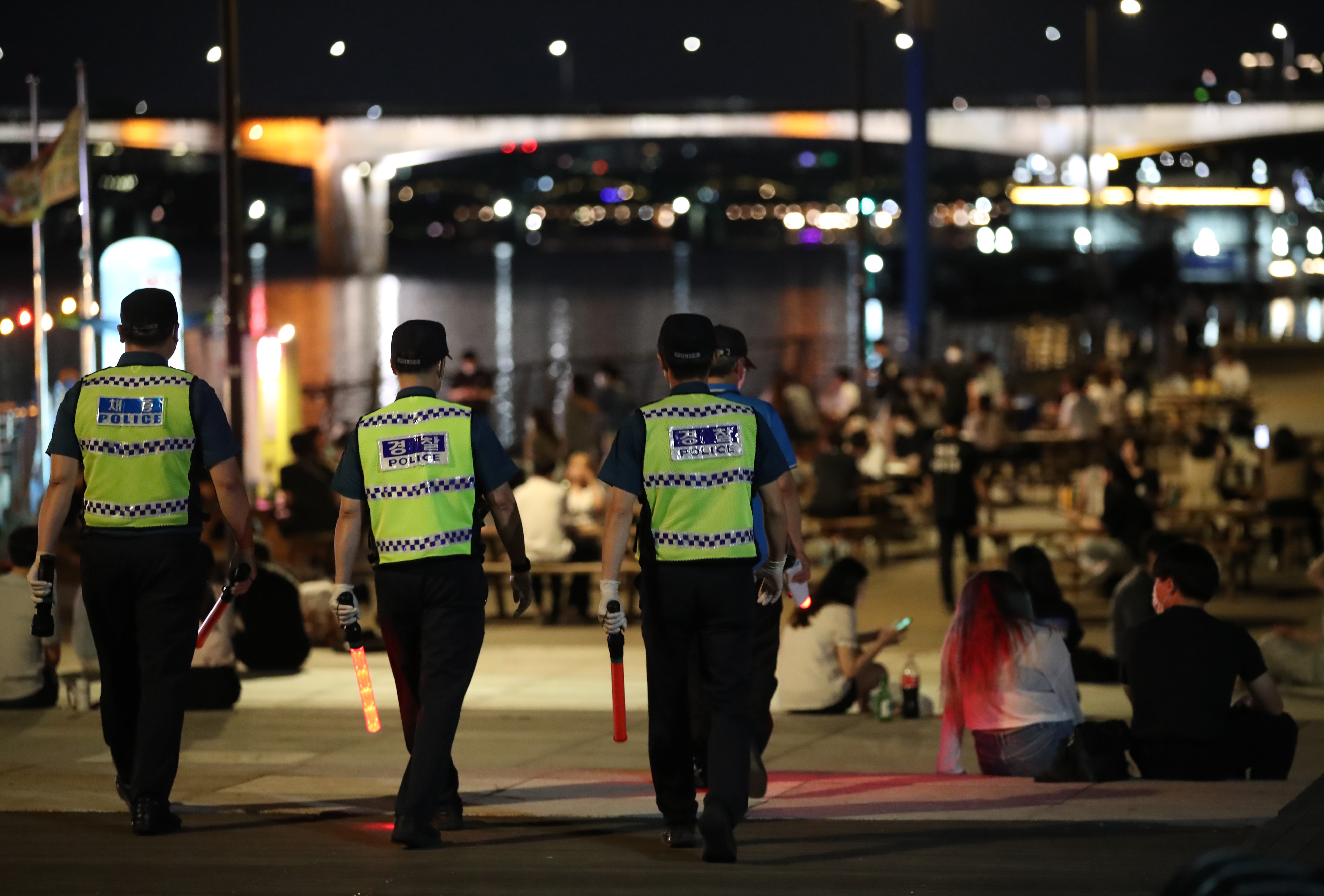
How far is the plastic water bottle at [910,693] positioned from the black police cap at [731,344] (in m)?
3.36

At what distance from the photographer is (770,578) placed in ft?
19.5

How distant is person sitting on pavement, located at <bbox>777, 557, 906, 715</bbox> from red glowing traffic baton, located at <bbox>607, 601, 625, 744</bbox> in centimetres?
341

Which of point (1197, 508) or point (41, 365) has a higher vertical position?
point (41, 365)

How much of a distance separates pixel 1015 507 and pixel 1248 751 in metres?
14.4

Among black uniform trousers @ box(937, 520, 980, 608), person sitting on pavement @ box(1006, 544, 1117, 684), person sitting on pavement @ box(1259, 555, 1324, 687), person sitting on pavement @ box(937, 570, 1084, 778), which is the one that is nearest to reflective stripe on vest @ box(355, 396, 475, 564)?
person sitting on pavement @ box(937, 570, 1084, 778)

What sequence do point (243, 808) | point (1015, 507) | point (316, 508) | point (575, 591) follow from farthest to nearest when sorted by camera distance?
point (1015, 507)
point (316, 508)
point (575, 591)
point (243, 808)

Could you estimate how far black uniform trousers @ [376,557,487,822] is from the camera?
5672 mm

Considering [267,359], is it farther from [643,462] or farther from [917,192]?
[917,192]

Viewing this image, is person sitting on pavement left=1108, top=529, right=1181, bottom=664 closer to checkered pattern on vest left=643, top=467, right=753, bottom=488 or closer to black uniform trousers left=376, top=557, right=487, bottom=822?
checkered pattern on vest left=643, top=467, right=753, bottom=488

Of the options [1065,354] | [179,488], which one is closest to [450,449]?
[179,488]

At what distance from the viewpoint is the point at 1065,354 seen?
133 ft

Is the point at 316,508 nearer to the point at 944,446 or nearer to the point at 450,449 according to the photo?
the point at 944,446

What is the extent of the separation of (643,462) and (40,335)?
12597mm

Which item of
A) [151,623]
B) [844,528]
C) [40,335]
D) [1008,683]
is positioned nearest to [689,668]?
[151,623]
